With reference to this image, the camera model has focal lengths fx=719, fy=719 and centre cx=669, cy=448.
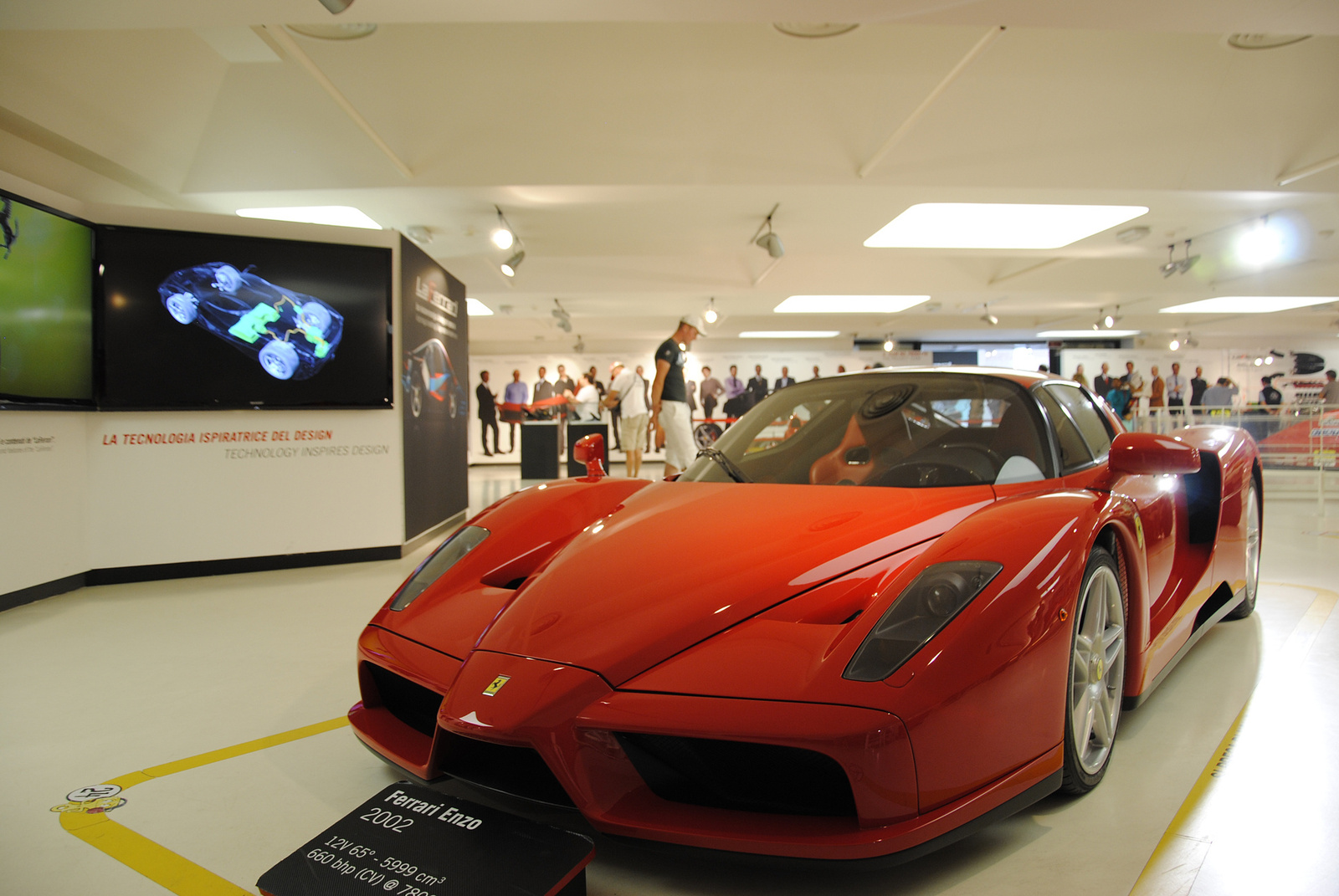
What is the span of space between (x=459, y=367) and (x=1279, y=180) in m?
7.15

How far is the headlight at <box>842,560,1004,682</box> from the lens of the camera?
1.22 metres

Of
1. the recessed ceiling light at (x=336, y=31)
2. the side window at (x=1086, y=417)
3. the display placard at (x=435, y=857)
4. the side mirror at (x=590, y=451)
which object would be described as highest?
the recessed ceiling light at (x=336, y=31)

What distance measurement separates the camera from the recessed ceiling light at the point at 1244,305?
11.7 metres

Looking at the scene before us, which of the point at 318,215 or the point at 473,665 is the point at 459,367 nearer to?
the point at 318,215

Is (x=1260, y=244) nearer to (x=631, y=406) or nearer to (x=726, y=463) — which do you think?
(x=631, y=406)

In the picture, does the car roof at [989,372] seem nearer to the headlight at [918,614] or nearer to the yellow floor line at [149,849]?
the headlight at [918,614]

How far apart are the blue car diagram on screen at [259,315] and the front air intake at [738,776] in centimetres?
435

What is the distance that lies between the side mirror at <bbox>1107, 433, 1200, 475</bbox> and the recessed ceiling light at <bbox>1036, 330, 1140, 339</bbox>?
16714 millimetres

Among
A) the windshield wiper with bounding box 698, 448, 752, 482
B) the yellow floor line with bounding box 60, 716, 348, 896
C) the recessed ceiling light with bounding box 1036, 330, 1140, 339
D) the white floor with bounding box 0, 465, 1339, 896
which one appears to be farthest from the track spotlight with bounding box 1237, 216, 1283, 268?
the yellow floor line with bounding box 60, 716, 348, 896

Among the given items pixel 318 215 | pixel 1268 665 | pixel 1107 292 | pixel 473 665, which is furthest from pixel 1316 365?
pixel 473 665

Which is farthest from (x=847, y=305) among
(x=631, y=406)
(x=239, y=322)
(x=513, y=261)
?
(x=239, y=322)

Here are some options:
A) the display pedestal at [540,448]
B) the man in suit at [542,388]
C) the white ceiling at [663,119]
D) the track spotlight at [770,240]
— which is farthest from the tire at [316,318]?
the man in suit at [542,388]

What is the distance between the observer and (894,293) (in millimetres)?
10641

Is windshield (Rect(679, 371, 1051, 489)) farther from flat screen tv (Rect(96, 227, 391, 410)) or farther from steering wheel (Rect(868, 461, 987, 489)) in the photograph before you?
flat screen tv (Rect(96, 227, 391, 410))
